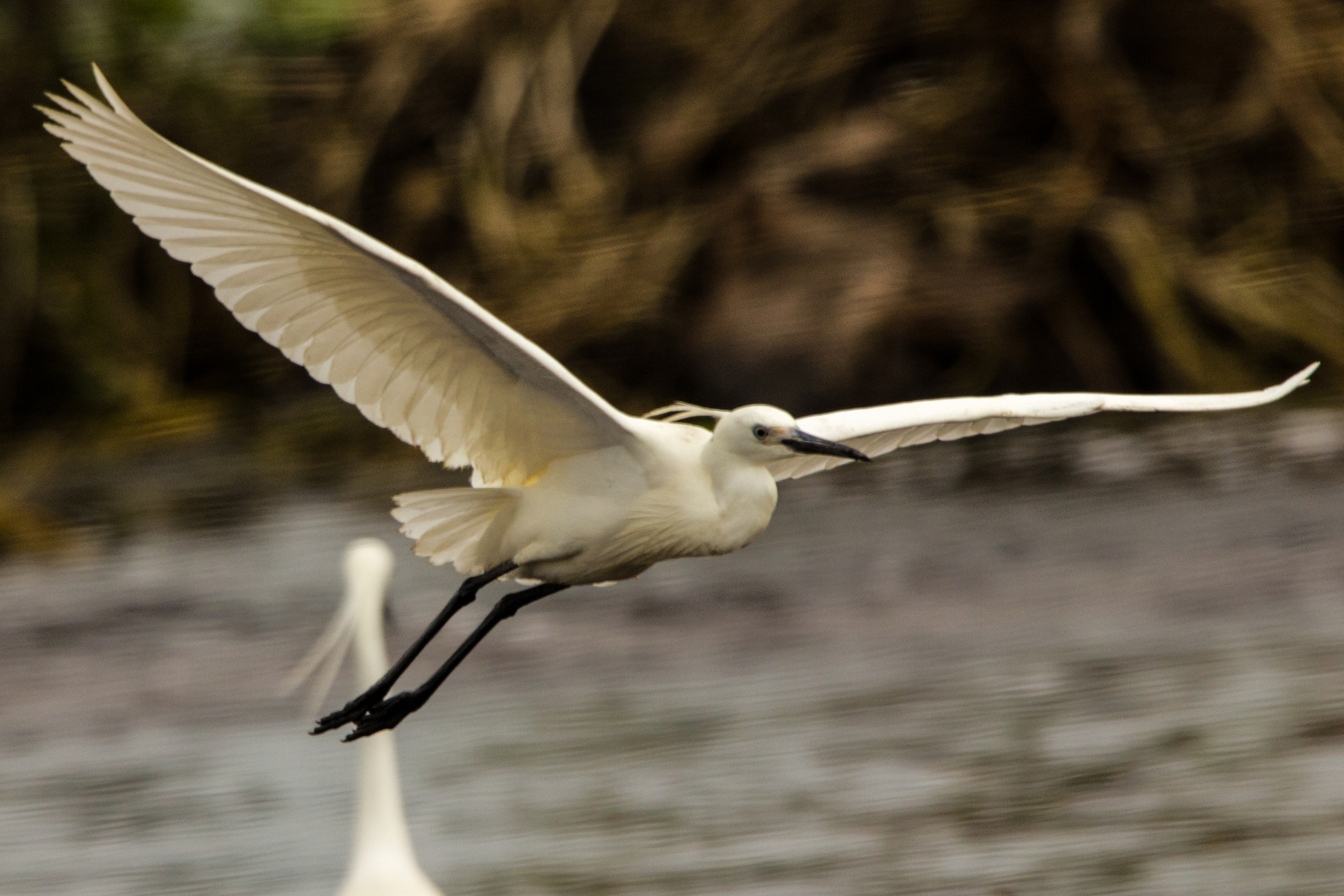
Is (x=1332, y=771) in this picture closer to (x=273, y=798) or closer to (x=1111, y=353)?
(x=1111, y=353)

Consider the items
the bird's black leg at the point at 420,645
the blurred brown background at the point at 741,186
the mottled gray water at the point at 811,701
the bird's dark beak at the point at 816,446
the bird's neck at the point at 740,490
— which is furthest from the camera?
the blurred brown background at the point at 741,186

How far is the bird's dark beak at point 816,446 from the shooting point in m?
5.34

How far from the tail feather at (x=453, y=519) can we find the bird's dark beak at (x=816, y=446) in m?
0.95

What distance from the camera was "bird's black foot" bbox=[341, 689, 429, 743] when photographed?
608 cm

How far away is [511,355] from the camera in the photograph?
17.8ft

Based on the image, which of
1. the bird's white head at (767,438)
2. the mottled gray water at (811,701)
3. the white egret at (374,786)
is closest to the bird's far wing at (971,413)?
the bird's white head at (767,438)

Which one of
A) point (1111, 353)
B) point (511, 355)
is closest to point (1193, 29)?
point (1111, 353)

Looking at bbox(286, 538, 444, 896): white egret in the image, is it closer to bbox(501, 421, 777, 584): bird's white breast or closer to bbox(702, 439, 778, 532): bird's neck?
bbox(501, 421, 777, 584): bird's white breast

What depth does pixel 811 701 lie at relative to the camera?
11328 mm

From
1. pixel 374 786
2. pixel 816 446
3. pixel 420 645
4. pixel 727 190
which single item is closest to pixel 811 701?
pixel 374 786

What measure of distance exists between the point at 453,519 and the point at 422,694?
0.52 metres

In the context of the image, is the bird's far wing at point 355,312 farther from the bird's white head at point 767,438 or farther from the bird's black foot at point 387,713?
the bird's black foot at point 387,713

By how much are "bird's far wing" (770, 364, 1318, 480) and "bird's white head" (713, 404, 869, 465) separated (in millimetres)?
240

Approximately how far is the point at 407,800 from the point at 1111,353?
5.76m
